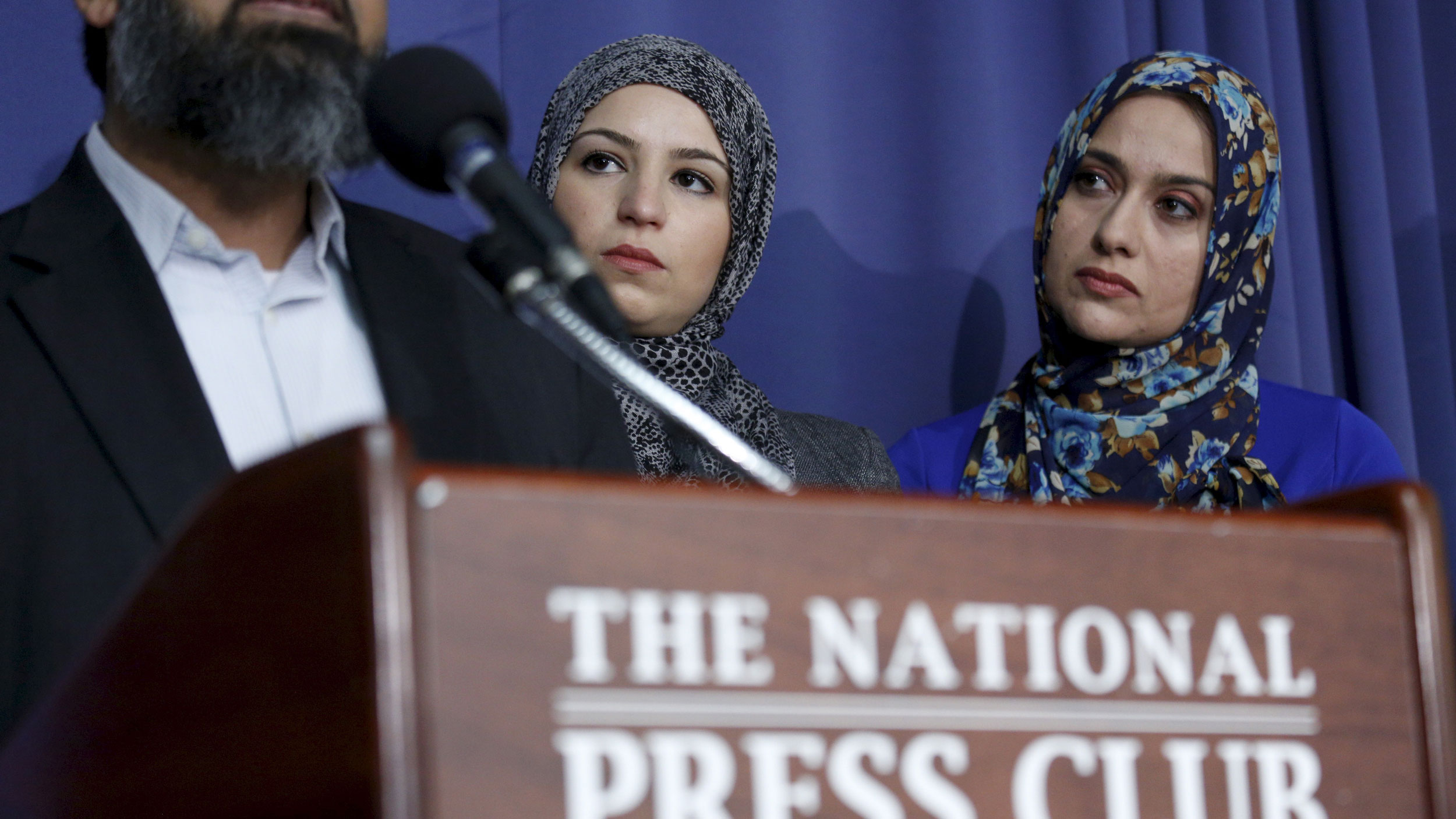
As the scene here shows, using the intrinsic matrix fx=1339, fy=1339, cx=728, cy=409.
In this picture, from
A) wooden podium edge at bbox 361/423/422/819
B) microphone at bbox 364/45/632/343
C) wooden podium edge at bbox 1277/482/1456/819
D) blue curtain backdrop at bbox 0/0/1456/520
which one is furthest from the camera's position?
blue curtain backdrop at bbox 0/0/1456/520

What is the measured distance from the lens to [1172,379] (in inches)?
67.2

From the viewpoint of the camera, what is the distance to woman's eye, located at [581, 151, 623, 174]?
1.55 m

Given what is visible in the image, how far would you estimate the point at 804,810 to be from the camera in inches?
17.8

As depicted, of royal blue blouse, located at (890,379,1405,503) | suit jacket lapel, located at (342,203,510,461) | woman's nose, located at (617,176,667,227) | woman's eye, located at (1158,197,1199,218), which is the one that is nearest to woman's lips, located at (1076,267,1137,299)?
woman's eye, located at (1158,197,1199,218)

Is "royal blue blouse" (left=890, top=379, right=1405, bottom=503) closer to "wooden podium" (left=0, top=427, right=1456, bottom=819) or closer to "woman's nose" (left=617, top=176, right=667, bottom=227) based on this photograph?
"woman's nose" (left=617, top=176, right=667, bottom=227)

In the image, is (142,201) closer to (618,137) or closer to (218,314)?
(218,314)

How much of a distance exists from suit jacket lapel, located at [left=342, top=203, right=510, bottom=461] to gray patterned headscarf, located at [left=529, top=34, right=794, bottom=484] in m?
0.45

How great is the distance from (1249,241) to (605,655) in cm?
152

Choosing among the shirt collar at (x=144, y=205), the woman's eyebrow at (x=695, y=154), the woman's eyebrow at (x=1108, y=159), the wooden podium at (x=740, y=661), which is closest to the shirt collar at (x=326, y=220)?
the shirt collar at (x=144, y=205)

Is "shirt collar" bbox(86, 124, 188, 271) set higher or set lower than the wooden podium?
higher

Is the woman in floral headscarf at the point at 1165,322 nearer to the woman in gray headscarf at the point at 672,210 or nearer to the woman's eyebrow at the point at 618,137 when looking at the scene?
the woman in gray headscarf at the point at 672,210

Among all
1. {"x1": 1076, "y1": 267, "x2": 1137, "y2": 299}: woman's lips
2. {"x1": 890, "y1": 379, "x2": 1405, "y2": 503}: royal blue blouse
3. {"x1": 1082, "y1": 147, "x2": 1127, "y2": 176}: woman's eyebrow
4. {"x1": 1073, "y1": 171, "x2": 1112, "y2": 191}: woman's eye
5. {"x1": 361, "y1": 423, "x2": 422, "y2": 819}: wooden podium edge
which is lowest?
{"x1": 890, "y1": 379, "x2": 1405, "y2": 503}: royal blue blouse

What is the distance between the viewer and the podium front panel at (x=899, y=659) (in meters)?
0.43

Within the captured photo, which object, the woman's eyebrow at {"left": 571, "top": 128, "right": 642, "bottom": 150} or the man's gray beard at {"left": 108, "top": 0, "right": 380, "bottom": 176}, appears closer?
the man's gray beard at {"left": 108, "top": 0, "right": 380, "bottom": 176}
